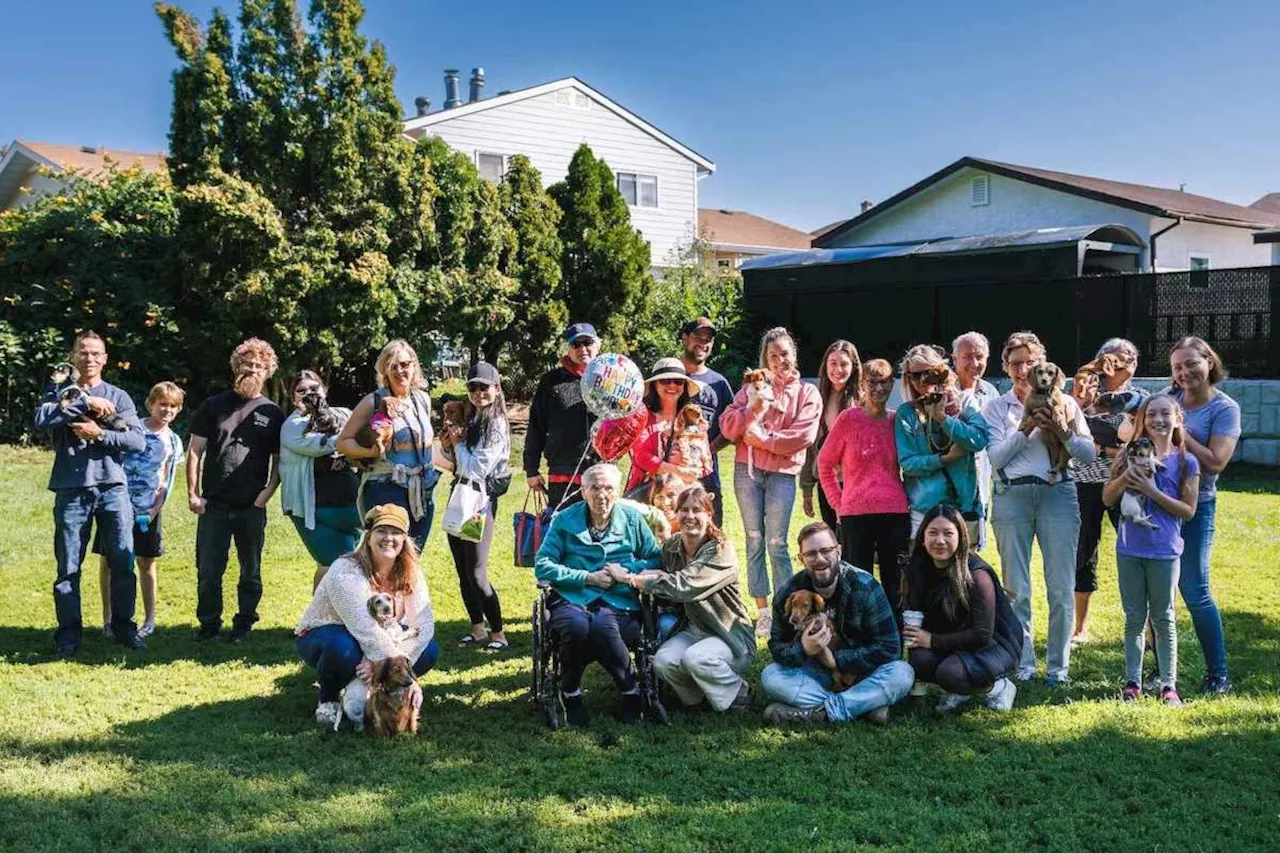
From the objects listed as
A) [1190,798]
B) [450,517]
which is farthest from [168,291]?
[1190,798]

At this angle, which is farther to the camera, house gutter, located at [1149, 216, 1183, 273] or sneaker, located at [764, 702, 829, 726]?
house gutter, located at [1149, 216, 1183, 273]

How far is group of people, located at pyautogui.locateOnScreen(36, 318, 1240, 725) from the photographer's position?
194 inches

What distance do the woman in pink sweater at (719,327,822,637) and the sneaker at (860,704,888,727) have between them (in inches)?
57.0

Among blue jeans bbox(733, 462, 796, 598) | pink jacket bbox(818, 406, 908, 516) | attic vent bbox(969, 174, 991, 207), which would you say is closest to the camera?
pink jacket bbox(818, 406, 908, 516)

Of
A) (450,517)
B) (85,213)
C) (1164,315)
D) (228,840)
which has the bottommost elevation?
(228,840)

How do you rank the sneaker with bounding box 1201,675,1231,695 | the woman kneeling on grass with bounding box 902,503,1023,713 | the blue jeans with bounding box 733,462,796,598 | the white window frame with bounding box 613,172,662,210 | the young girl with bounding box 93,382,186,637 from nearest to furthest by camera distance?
the woman kneeling on grass with bounding box 902,503,1023,713
the sneaker with bounding box 1201,675,1231,695
the blue jeans with bounding box 733,462,796,598
the young girl with bounding box 93,382,186,637
the white window frame with bounding box 613,172,662,210

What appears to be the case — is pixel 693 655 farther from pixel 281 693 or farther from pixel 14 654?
pixel 14 654

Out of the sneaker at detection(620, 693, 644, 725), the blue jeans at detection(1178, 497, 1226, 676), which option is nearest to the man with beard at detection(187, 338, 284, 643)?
the sneaker at detection(620, 693, 644, 725)

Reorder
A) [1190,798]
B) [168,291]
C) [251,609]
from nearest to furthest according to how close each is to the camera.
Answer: [1190,798], [251,609], [168,291]

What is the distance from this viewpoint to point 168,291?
14883 millimetres

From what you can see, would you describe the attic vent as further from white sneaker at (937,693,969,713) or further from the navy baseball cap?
white sneaker at (937,693,969,713)

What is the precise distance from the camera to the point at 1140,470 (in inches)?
193

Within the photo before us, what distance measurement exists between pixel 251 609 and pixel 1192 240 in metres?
19.4

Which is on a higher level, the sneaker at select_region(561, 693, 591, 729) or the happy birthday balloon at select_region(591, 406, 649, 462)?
the happy birthday balloon at select_region(591, 406, 649, 462)
